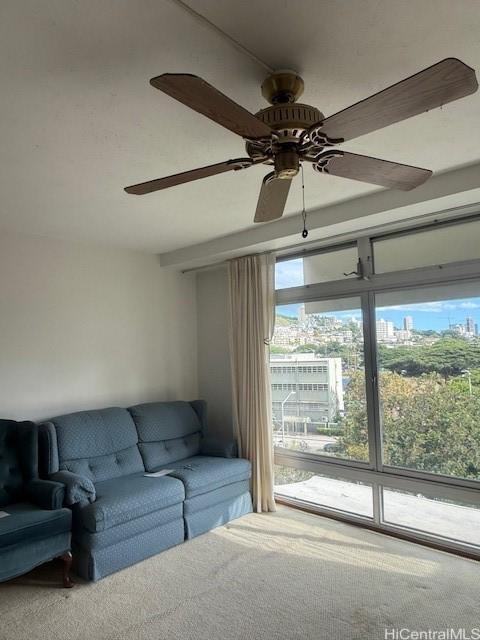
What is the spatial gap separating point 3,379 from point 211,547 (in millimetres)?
2113

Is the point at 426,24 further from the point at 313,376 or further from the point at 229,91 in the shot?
the point at 313,376

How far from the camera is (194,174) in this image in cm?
178

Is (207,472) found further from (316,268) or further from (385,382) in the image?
(316,268)

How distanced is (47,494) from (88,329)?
1.61m

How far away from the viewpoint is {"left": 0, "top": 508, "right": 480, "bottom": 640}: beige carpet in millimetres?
2314

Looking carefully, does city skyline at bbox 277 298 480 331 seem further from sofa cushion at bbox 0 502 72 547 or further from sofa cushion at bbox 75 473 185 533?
sofa cushion at bbox 0 502 72 547

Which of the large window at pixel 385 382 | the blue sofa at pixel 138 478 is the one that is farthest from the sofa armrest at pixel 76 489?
the large window at pixel 385 382

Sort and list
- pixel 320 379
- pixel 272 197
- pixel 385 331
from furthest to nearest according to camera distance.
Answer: pixel 320 379, pixel 385 331, pixel 272 197

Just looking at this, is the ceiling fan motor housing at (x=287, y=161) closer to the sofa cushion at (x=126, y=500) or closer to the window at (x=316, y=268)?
the window at (x=316, y=268)

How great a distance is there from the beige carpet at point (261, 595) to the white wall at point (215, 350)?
1525 mm

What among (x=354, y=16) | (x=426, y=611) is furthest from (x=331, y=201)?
(x=426, y=611)

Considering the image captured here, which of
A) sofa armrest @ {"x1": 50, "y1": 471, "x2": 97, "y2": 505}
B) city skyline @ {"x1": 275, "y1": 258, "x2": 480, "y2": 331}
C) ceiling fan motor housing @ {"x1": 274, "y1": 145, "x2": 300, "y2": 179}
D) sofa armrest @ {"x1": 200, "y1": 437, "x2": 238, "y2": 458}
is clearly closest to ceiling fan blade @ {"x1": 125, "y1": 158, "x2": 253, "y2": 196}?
ceiling fan motor housing @ {"x1": 274, "y1": 145, "x2": 300, "y2": 179}

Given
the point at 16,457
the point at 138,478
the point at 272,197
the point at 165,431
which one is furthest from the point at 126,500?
the point at 272,197

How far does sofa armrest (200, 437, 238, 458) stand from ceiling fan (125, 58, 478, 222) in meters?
2.66
